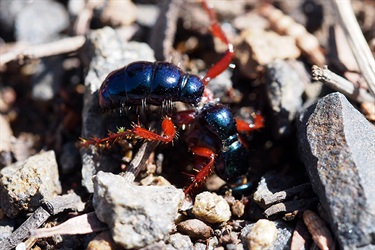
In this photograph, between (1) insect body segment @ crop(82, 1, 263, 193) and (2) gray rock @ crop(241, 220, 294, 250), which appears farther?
(1) insect body segment @ crop(82, 1, 263, 193)

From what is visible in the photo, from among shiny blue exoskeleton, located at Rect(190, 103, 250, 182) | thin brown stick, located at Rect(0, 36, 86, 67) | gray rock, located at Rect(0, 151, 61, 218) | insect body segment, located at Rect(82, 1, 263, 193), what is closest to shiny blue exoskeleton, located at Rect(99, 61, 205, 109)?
insect body segment, located at Rect(82, 1, 263, 193)

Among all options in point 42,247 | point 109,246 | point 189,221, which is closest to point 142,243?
point 109,246

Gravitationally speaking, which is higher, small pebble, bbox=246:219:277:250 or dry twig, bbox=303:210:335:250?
dry twig, bbox=303:210:335:250

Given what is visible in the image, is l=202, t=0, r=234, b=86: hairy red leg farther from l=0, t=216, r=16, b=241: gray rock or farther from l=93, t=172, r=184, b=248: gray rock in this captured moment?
l=0, t=216, r=16, b=241: gray rock

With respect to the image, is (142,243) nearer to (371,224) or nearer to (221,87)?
(371,224)

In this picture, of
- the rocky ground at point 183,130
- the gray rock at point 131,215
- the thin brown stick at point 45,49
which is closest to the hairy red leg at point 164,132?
the rocky ground at point 183,130

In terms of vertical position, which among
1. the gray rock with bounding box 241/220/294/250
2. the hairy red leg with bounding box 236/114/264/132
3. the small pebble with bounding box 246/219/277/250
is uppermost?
the hairy red leg with bounding box 236/114/264/132

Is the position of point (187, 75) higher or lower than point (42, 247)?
higher
